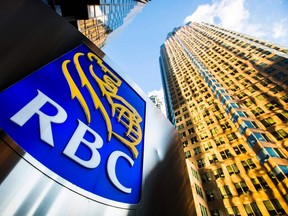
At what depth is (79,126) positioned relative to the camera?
253cm

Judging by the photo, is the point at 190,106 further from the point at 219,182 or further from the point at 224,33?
the point at 224,33

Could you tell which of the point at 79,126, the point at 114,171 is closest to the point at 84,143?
the point at 79,126

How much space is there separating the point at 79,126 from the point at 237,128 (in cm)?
3712

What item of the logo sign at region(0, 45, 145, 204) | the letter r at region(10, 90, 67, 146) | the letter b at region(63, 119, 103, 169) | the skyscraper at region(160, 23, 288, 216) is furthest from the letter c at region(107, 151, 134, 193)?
the skyscraper at region(160, 23, 288, 216)

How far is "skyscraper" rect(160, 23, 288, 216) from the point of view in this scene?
84.7 feet

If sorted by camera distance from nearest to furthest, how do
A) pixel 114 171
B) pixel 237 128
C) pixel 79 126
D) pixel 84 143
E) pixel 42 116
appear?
pixel 42 116
pixel 84 143
pixel 79 126
pixel 114 171
pixel 237 128

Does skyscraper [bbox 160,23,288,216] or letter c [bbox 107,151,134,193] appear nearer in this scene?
letter c [bbox 107,151,134,193]

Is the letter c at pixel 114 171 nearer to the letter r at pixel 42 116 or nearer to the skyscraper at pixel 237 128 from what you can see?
the letter r at pixel 42 116

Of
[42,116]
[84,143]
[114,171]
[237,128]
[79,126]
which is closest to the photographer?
[42,116]

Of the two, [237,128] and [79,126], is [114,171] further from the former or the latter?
[237,128]

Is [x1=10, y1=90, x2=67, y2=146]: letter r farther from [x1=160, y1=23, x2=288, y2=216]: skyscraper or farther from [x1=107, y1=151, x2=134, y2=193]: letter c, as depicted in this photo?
[x1=160, y1=23, x2=288, y2=216]: skyscraper

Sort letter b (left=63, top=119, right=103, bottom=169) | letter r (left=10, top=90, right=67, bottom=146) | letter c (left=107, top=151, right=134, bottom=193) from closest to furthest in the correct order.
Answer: letter r (left=10, top=90, right=67, bottom=146), letter b (left=63, top=119, right=103, bottom=169), letter c (left=107, top=151, right=134, bottom=193)

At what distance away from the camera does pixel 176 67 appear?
74688 mm

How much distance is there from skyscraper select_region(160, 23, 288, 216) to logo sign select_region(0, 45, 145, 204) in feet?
84.7
